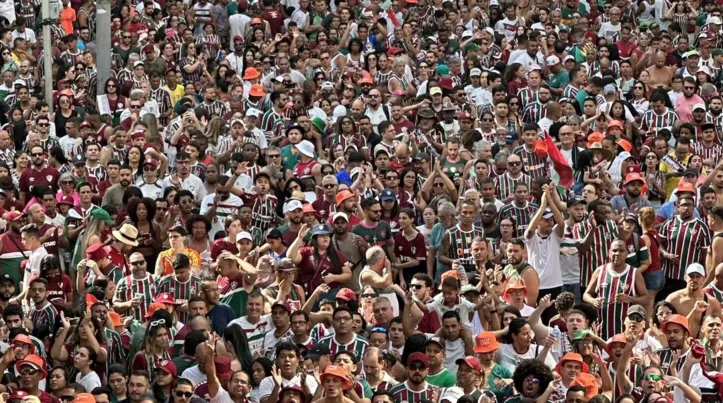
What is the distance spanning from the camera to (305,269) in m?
19.3

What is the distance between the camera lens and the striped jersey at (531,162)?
21531 mm

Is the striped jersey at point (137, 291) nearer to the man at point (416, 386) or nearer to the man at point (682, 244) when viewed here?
the man at point (416, 386)

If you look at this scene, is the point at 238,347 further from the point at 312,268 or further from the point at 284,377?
the point at 312,268

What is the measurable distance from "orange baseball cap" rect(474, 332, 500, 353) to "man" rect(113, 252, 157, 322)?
3173mm

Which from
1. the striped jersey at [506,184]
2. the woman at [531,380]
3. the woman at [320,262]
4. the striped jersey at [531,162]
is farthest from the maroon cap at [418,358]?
the striped jersey at [531,162]

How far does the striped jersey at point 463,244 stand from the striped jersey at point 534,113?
401 centimetres

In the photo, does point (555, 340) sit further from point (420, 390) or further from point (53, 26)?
point (53, 26)

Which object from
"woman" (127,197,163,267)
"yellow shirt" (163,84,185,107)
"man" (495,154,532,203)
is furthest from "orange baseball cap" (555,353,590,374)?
"yellow shirt" (163,84,185,107)

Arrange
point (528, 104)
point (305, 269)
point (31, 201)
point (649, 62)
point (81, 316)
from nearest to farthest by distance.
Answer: point (81, 316) < point (305, 269) < point (31, 201) < point (528, 104) < point (649, 62)

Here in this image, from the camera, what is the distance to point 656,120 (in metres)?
23.7

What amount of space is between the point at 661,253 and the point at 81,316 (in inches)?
226

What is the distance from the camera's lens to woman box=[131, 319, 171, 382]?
17.3 metres

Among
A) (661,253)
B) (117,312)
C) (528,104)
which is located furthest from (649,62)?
(117,312)

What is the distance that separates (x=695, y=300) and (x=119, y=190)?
626 centimetres
